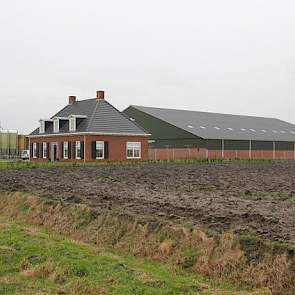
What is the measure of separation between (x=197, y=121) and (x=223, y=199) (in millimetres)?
45563

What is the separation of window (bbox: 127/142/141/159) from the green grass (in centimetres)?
3394

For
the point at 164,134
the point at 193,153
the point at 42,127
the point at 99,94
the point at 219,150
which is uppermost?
the point at 99,94

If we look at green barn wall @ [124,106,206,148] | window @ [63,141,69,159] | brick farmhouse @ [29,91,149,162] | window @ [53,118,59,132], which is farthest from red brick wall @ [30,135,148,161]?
green barn wall @ [124,106,206,148]

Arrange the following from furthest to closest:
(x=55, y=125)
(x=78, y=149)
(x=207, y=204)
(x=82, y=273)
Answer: (x=55, y=125)
(x=78, y=149)
(x=207, y=204)
(x=82, y=273)

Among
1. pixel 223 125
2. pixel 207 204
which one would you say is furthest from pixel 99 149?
pixel 207 204

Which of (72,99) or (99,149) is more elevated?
(72,99)

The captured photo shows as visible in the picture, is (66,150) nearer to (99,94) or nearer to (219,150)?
(99,94)

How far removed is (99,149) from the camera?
4109 centimetres

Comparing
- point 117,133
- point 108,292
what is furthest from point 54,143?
point 108,292

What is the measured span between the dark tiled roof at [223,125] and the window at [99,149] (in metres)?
13.3

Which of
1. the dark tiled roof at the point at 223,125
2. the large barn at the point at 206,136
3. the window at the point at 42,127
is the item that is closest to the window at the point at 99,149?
the window at the point at 42,127

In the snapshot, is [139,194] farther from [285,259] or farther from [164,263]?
[285,259]

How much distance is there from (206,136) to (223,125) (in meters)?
8.96

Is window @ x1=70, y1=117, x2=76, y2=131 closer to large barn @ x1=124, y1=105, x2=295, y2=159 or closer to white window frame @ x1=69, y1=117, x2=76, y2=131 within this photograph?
white window frame @ x1=69, y1=117, x2=76, y2=131
